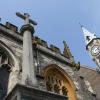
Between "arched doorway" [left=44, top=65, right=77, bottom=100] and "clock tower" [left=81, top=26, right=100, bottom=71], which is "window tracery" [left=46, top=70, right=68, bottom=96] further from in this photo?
"clock tower" [left=81, top=26, right=100, bottom=71]

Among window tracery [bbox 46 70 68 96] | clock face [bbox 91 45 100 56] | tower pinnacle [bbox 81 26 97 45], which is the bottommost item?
window tracery [bbox 46 70 68 96]

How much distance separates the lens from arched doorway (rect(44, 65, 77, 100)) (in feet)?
41.8

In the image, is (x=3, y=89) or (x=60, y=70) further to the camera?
(x=60, y=70)

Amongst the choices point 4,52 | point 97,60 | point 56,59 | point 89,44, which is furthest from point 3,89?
point 89,44

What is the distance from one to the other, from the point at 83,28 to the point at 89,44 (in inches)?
273

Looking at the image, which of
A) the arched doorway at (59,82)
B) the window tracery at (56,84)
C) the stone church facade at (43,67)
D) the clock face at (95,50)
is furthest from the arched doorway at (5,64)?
the clock face at (95,50)

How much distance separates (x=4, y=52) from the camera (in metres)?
11.7

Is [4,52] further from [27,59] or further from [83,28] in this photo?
[83,28]

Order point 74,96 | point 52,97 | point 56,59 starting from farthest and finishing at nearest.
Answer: point 56,59 < point 74,96 < point 52,97

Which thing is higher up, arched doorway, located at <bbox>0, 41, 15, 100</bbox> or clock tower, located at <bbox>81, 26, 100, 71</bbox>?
clock tower, located at <bbox>81, 26, 100, 71</bbox>

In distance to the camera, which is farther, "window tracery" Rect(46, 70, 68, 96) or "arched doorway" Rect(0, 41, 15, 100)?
"window tracery" Rect(46, 70, 68, 96)

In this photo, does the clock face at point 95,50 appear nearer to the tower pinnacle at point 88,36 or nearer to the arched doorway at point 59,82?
the tower pinnacle at point 88,36

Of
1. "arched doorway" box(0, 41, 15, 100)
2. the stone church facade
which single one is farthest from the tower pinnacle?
"arched doorway" box(0, 41, 15, 100)

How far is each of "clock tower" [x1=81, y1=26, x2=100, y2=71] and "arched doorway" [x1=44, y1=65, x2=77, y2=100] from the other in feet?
110
